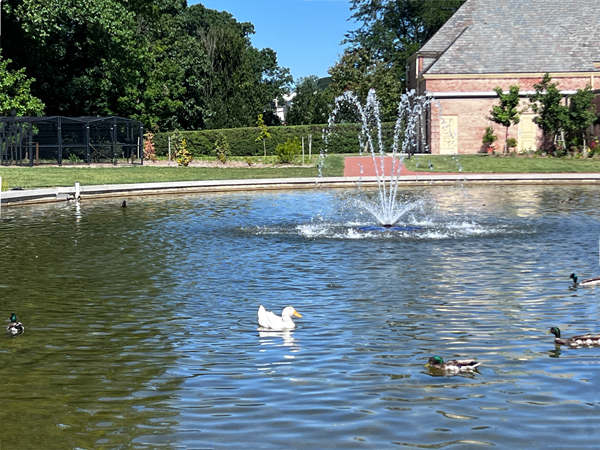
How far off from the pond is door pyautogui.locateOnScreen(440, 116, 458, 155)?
36.0 m

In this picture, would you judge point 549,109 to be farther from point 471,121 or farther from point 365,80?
point 365,80

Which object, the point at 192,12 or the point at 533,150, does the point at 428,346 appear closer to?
the point at 533,150

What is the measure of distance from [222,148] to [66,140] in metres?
10.6

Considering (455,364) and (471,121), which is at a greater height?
(471,121)

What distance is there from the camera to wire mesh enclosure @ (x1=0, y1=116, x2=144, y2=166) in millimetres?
47719

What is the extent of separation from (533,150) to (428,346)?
47.9m

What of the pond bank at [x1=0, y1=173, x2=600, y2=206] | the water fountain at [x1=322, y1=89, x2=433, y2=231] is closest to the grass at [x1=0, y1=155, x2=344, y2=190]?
the pond bank at [x1=0, y1=173, x2=600, y2=206]

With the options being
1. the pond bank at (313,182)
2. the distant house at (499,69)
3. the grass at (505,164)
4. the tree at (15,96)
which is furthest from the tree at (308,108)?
the pond bank at (313,182)

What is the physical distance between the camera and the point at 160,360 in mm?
10078

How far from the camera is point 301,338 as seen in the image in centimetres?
1096

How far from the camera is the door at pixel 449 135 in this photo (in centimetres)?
5806

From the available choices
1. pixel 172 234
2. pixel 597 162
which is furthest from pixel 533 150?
pixel 172 234

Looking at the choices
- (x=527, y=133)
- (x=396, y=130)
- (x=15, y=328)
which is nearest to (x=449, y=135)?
(x=396, y=130)

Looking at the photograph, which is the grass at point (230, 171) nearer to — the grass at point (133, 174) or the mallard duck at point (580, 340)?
the grass at point (133, 174)
